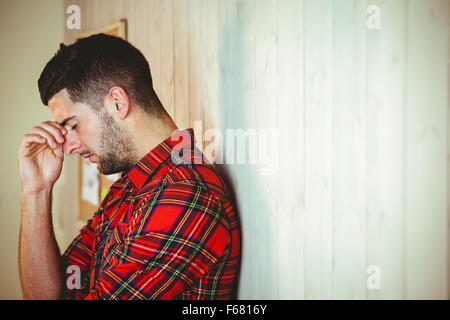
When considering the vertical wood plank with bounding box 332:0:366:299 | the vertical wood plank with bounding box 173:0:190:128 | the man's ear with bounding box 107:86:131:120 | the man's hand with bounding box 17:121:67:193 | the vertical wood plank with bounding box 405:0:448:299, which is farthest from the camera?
the vertical wood plank with bounding box 173:0:190:128

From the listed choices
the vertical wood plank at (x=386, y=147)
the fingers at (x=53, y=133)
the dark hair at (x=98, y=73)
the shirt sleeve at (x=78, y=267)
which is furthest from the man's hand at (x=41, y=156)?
the vertical wood plank at (x=386, y=147)

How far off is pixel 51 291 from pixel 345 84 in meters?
1.17

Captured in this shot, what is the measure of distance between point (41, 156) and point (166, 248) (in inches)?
29.9

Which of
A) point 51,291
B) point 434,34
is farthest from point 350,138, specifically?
point 51,291

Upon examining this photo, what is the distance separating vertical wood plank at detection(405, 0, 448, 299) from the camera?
0.69m

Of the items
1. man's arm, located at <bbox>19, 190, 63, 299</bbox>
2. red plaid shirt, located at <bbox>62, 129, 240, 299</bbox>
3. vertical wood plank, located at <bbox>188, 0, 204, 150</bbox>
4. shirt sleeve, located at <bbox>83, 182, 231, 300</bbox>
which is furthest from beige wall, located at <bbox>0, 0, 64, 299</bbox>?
shirt sleeve, located at <bbox>83, 182, 231, 300</bbox>

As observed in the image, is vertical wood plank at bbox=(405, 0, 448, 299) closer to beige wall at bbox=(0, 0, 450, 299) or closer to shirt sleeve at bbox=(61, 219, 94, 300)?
beige wall at bbox=(0, 0, 450, 299)

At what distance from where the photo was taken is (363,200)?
2.68 feet

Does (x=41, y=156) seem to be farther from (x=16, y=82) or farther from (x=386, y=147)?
(x=16, y=82)

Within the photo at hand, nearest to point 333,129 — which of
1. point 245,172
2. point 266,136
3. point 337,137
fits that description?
point 337,137

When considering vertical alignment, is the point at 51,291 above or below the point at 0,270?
above

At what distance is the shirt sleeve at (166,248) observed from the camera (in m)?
0.92

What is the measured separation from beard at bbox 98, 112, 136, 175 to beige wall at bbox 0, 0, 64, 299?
1542 millimetres

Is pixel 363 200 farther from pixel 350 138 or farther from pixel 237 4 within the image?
pixel 237 4
